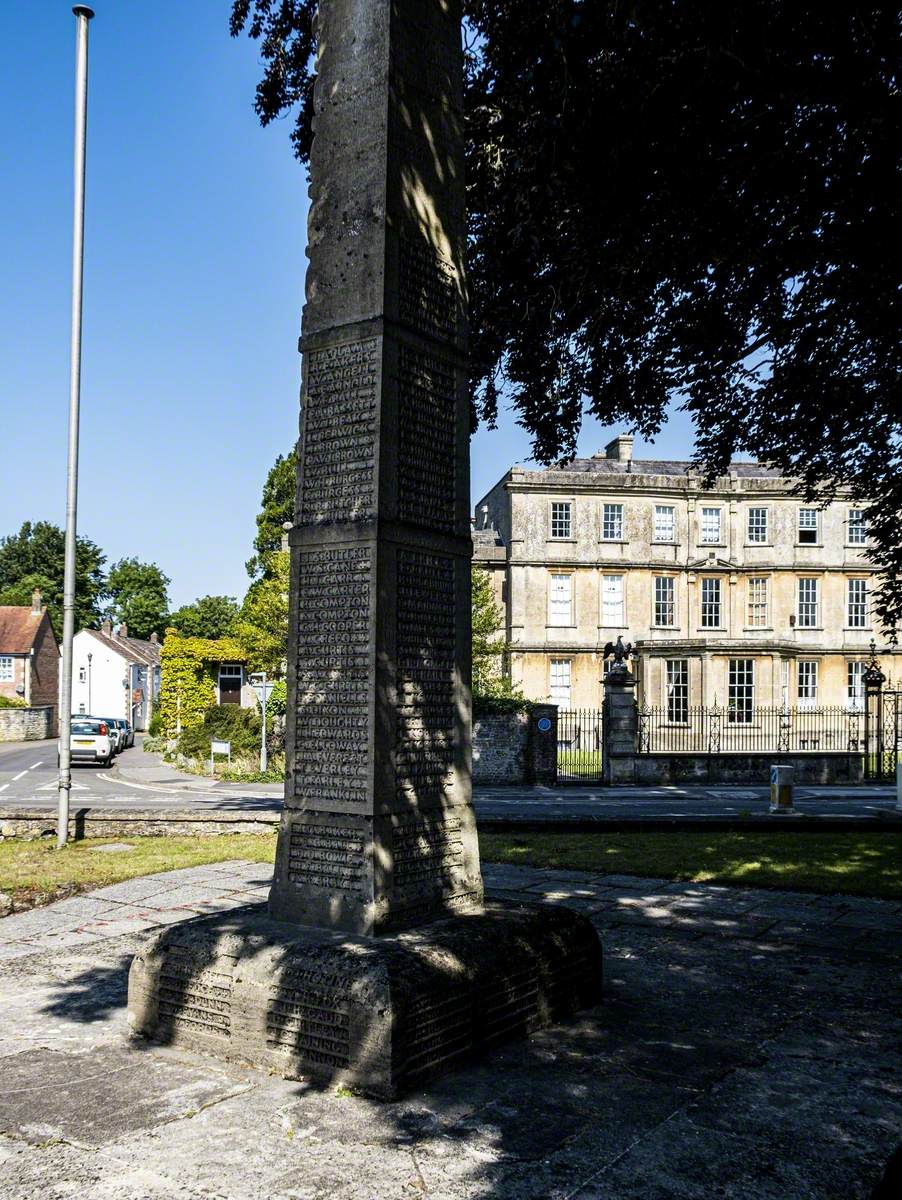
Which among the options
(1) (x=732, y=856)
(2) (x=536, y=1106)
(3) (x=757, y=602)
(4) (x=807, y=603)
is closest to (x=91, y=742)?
(3) (x=757, y=602)

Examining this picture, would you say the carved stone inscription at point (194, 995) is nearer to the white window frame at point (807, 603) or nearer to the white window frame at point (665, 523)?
the white window frame at point (665, 523)

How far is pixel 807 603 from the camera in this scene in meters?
46.9

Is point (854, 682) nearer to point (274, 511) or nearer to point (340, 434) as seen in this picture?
point (274, 511)

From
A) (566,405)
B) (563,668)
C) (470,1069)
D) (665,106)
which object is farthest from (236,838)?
(563,668)

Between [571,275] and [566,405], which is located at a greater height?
[571,275]

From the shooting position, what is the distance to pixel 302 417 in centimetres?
629

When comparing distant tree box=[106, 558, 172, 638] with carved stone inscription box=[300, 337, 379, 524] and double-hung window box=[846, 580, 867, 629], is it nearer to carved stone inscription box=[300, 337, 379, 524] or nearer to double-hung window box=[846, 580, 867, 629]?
double-hung window box=[846, 580, 867, 629]

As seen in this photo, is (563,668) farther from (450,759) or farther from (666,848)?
(450,759)

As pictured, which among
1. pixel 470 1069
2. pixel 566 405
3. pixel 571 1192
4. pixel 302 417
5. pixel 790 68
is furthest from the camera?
pixel 566 405

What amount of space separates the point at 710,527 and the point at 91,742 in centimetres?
2835

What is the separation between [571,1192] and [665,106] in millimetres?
9170

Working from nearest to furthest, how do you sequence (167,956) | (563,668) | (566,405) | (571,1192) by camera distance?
1. (571,1192)
2. (167,956)
3. (566,405)
4. (563,668)

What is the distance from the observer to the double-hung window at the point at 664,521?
46688 mm

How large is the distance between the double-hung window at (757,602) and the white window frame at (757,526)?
5.66ft
